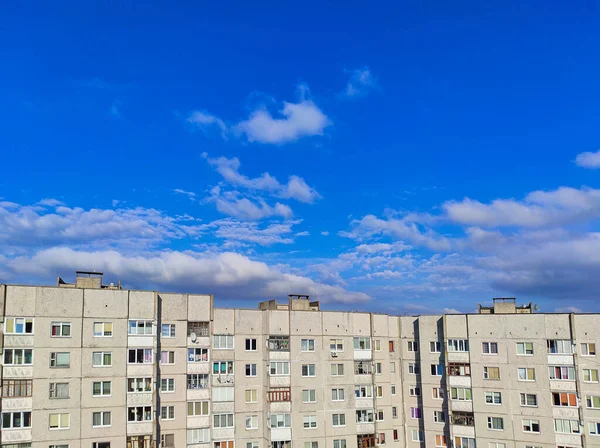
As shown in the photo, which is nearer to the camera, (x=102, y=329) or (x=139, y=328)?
(x=102, y=329)

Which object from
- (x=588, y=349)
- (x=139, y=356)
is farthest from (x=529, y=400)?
(x=139, y=356)

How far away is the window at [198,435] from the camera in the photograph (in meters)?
62.8

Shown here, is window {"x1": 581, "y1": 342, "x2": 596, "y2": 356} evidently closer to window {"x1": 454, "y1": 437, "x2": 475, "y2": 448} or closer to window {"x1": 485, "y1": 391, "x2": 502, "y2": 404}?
window {"x1": 485, "y1": 391, "x2": 502, "y2": 404}

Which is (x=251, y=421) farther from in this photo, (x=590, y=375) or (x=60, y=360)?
(x=590, y=375)

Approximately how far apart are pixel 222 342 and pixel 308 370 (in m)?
11.2

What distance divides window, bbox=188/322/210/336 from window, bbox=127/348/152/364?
5734 mm

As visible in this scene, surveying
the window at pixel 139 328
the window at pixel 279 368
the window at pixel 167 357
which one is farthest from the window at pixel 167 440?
the window at pixel 279 368

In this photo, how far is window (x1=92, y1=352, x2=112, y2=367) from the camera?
5812 cm

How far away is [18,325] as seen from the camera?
55.5m

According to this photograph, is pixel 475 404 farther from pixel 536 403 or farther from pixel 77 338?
pixel 77 338

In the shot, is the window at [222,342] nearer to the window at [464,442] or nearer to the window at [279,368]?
the window at [279,368]

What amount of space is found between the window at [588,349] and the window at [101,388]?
52.0 metres

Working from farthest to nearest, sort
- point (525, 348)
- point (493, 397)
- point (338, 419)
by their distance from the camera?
point (338, 419) < point (493, 397) < point (525, 348)

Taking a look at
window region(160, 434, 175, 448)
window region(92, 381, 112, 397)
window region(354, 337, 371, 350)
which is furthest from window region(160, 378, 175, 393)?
window region(354, 337, 371, 350)
